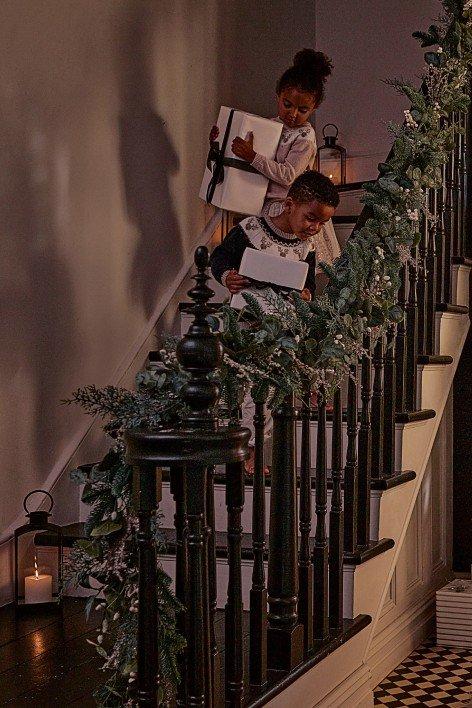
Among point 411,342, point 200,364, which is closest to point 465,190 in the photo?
point 411,342

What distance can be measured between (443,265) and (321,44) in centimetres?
246

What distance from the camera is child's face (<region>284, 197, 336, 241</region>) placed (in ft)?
10.7

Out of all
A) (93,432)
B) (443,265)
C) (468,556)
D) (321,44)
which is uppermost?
(321,44)

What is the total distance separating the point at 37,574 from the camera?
113 inches

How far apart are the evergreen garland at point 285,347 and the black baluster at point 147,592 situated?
3.2 inches

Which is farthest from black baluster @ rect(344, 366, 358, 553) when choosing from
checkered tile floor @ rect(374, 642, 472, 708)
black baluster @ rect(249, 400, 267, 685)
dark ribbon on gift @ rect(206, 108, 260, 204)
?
dark ribbon on gift @ rect(206, 108, 260, 204)

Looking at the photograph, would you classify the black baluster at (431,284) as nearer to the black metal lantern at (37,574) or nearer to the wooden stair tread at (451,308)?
the wooden stair tread at (451,308)

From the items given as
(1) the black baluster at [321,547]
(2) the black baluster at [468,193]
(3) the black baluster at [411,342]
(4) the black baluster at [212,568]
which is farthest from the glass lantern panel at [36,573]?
(2) the black baluster at [468,193]

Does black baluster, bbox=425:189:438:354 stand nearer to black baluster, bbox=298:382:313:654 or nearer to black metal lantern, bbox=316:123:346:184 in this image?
black baluster, bbox=298:382:313:654

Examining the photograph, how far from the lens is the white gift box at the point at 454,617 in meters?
4.00

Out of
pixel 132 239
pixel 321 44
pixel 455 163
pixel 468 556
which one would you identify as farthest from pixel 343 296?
pixel 321 44

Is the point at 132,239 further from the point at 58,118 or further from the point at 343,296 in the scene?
the point at 343,296

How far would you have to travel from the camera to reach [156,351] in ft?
12.8

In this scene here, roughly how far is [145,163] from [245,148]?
541 mm
